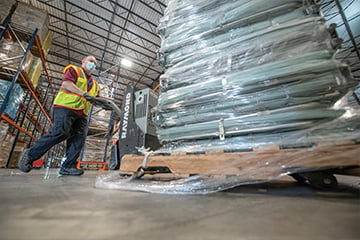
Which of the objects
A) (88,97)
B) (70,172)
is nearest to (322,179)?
(88,97)

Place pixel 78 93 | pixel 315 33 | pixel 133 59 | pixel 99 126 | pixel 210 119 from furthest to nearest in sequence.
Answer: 1. pixel 133 59
2. pixel 99 126
3. pixel 78 93
4. pixel 210 119
5. pixel 315 33

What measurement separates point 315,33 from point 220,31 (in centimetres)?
77

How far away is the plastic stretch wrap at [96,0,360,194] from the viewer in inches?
39.7

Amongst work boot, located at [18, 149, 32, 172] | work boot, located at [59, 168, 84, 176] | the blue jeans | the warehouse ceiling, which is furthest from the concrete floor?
the warehouse ceiling

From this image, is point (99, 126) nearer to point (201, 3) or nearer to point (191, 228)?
point (201, 3)

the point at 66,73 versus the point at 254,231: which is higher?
the point at 66,73

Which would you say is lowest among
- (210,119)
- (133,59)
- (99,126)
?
(210,119)

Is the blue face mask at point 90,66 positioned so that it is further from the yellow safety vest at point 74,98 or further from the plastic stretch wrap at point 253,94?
the plastic stretch wrap at point 253,94

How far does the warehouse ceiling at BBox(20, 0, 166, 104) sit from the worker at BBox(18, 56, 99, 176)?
19.1 ft

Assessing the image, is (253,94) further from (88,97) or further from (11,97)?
(11,97)

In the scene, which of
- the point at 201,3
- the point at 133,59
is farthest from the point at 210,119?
the point at 133,59

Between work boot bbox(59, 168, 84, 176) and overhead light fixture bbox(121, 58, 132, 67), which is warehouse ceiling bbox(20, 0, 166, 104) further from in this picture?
work boot bbox(59, 168, 84, 176)

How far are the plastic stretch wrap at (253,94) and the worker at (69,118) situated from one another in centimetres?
122

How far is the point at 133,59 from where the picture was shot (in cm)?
1115
